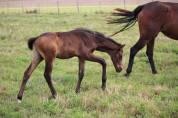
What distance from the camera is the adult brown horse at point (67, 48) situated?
779cm

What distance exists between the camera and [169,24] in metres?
10.4

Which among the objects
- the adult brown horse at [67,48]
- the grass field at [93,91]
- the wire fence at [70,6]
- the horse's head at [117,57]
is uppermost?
the adult brown horse at [67,48]

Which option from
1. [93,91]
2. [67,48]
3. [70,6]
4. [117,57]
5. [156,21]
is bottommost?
[70,6]

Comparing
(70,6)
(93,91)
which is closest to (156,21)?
(93,91)

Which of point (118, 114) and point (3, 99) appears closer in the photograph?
point (118, 114)

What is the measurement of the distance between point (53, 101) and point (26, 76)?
0.95 metres

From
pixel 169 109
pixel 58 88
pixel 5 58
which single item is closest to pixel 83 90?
pixel 58 88

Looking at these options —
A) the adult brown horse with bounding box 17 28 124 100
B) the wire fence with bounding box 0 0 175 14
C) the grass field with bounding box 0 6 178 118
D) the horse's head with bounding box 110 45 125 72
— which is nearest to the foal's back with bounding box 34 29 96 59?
the adult brown horse with bounding box 17 28 124 100

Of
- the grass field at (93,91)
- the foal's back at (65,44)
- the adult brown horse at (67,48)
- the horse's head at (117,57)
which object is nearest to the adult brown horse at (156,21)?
the grass field at (93,91)

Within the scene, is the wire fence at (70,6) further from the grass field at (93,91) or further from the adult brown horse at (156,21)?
the adult brown horse at (156,21)

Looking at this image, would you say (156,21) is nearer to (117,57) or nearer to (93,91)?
(117,57)

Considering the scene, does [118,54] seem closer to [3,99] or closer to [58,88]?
[58,88]

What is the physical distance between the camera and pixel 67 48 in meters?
8.16

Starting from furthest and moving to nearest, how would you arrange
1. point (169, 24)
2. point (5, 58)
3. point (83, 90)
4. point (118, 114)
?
point (5, 58) → point (169, 24) → point (83, 90) → point (118, 114)
